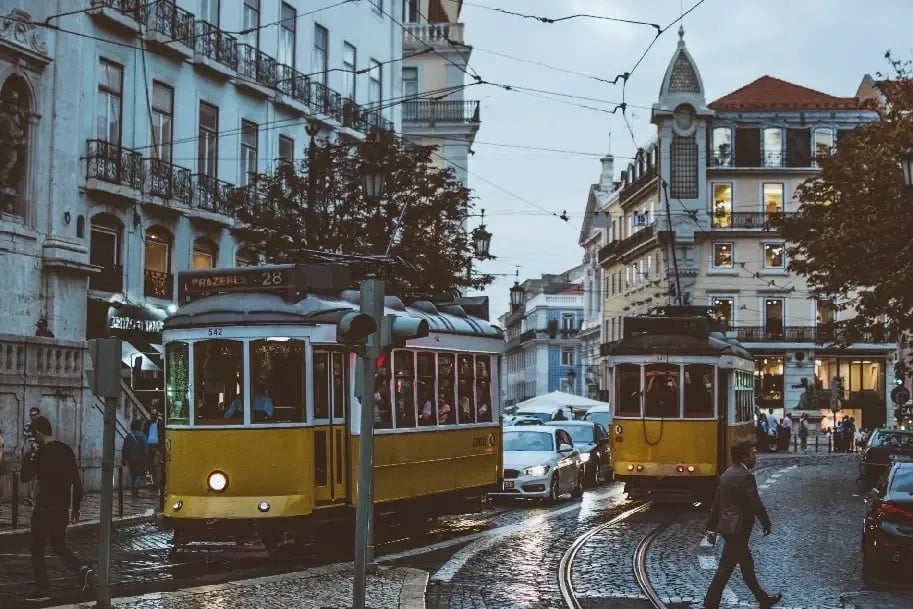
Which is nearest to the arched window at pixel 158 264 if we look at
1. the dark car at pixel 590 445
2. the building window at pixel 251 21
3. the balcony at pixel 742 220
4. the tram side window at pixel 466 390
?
the building window at pixel 251 21

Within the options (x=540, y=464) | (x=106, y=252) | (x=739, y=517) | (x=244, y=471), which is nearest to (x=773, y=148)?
(x=106, y=252)

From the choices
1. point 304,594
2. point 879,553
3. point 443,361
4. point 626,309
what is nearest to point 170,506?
point 304,594

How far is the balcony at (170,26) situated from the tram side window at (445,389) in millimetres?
16422

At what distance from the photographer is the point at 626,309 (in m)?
95.2

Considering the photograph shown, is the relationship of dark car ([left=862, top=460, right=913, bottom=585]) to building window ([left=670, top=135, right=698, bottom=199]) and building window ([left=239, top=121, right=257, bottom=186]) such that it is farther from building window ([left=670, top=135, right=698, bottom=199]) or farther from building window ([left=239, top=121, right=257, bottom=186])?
building window ([left=670, top=135, right=698, bottom=199])

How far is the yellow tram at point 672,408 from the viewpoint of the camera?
82.6 ft

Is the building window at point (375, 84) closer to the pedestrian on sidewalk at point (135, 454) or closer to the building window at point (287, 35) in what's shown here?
the building window at point (287, 35)

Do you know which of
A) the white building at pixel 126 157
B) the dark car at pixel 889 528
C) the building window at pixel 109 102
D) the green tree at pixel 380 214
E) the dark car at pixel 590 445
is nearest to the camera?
the dark car at pixel 889 528

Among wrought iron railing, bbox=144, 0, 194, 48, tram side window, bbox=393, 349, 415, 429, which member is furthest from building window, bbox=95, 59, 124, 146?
tram side window, bbox=393, 349, 415, 429

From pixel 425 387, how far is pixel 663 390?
7294mm

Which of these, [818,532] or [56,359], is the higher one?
[56,359]

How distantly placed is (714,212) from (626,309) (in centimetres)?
1504

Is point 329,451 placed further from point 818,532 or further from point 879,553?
point 818,532

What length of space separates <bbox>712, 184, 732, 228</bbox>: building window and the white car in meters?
53.8
